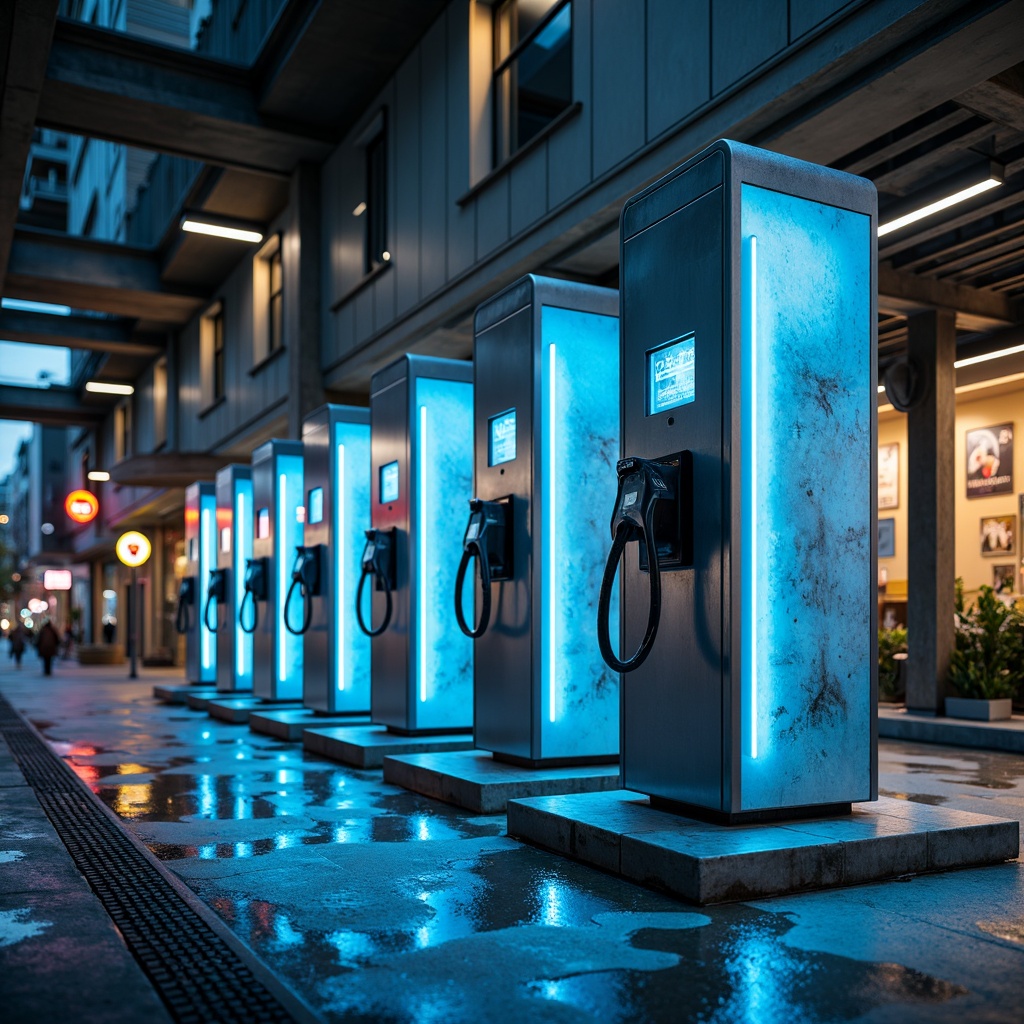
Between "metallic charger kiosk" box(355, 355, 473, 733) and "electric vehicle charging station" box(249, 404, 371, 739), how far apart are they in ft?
4.48

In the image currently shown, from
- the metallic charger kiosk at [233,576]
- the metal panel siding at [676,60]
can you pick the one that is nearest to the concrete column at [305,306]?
the metallic charger kiosk at [233,576]

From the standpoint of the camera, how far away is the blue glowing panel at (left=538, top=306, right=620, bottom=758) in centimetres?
605

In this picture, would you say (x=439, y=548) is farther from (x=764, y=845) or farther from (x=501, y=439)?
(x=764, y=845)

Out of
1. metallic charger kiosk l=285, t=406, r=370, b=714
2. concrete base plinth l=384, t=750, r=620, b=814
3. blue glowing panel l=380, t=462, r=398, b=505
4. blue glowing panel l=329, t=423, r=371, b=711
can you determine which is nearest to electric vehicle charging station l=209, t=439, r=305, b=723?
metallic charger kiosk l=285, t=406, r=370, b=714

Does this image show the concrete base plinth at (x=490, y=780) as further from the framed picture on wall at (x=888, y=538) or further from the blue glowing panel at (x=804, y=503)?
the framed picture on wall at (x=888, y=538)

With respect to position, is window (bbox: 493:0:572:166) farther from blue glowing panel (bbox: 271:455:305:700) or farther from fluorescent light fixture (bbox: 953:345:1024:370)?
fluorescent light fixture (bbox: 953:345:1024:370)

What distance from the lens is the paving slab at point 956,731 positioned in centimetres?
877

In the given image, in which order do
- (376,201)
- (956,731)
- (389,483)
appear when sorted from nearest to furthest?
(389,483) → (956,731) → (376,201)

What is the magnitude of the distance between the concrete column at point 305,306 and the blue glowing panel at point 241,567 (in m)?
2.29

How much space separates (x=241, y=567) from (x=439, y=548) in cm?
582

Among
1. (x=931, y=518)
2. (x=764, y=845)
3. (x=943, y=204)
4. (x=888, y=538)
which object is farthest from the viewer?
(x=888, y=538)

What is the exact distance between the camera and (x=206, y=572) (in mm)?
14719

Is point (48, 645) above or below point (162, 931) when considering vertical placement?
below

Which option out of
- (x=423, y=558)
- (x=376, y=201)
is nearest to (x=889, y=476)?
(x=376, y=201)
